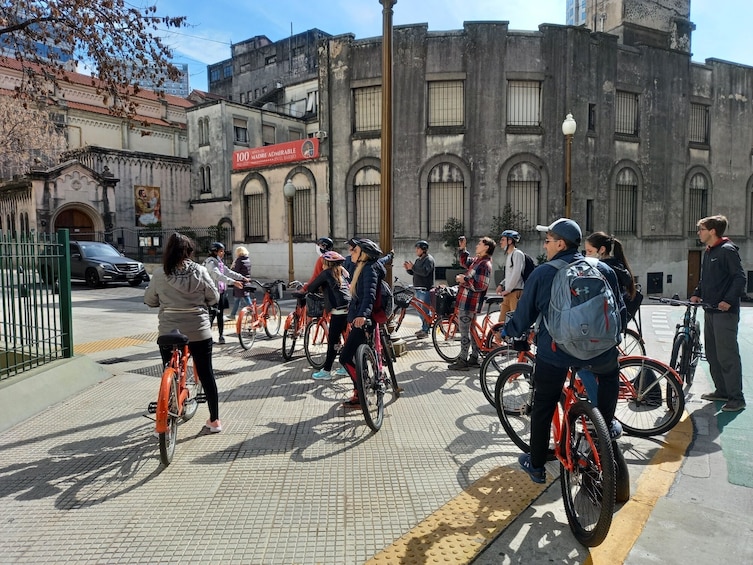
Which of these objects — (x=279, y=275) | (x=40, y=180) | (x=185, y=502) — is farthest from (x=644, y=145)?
(x=40, y=180)

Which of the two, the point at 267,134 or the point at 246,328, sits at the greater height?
the point at 267,134

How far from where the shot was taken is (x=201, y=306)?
4.56 m

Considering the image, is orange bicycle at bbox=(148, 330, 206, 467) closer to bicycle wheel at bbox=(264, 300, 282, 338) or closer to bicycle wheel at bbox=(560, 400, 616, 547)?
bicycle wheel at bbox=(560, 400, 616, 547)

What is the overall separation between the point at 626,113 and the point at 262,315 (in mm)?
18515

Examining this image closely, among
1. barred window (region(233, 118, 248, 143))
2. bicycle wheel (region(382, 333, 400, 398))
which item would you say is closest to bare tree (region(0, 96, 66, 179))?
barred window (region(233, 118, 248, 143))

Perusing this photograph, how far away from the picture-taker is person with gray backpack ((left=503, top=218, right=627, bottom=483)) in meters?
3.08

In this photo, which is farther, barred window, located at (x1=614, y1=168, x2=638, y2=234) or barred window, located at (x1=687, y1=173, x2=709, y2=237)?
A: barred window, located at (x1=687, y1=173, x2=709, y2=237)

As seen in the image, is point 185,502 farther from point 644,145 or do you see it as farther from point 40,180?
point 40,180

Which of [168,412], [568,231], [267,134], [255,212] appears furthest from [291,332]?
[267,134]

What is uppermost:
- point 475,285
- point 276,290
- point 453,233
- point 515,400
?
point 453,233

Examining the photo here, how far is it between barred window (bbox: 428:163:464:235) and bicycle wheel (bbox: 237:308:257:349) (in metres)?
11.3

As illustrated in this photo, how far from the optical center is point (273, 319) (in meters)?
9.81

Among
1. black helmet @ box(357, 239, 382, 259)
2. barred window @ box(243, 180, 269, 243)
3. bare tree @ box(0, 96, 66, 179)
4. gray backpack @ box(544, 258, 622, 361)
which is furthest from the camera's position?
barred window @ box(243, 180, 269, 243)

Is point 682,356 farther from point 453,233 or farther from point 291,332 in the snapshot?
point 453,233
